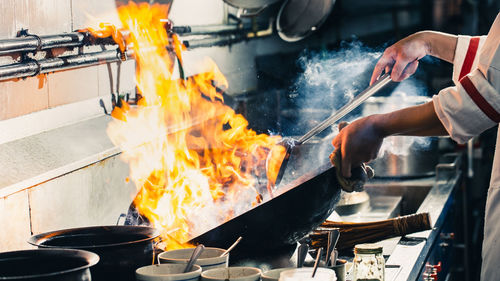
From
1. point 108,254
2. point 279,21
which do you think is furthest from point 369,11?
point 108,254

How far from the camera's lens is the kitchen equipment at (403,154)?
12.0 ft

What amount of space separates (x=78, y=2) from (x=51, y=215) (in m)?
0.82

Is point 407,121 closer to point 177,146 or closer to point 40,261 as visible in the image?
point 40,261

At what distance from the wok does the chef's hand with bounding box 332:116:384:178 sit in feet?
0.17

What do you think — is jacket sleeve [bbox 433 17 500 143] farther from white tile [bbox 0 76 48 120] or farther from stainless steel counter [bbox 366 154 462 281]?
white tile [bbox 0 76 48 120]

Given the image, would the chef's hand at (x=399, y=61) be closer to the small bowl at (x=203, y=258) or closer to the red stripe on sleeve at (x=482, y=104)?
the red stripe on sleeve at (x=482, y=104)

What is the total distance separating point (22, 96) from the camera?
2.07m

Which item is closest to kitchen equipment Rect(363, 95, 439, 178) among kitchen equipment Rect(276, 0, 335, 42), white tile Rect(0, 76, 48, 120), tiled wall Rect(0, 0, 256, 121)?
kitchen equipment Rect(276, 0, 335, 42)

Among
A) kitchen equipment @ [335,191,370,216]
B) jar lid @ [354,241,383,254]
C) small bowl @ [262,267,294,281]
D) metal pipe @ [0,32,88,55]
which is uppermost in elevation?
metal pipe @ [0,32,88,55]

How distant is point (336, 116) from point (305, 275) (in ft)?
2.29

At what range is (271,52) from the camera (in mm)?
5059

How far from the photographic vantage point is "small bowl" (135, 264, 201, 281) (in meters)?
1.39

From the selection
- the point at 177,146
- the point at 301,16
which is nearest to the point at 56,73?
the point at 177,146

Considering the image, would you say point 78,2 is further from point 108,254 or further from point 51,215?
point 108,254
